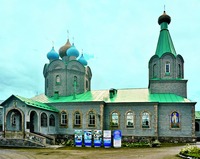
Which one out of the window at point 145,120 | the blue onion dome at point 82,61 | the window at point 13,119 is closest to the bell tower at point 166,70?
the window at point 145,120

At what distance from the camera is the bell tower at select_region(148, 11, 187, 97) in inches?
1171

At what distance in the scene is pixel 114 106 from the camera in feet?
→ 95.0

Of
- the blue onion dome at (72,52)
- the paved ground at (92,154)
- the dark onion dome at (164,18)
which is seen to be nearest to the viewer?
the paved ground at (92,154)

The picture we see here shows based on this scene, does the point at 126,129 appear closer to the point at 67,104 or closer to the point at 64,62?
the point at 67,104

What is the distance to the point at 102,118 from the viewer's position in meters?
28.3

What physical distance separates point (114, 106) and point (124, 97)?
1773 millimetres

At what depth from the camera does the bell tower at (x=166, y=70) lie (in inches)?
1171

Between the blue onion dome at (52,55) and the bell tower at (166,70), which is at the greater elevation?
the blue onion dome at (52,55)

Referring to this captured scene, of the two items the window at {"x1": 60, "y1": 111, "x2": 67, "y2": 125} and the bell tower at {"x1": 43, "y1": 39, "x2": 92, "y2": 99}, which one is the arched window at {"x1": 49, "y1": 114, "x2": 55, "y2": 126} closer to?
the window at {"x1": 60, "y1": 111, "x2": 67, "y2": 125}

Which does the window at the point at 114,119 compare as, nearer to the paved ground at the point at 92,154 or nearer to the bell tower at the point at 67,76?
the bell tower at the point at 67,76

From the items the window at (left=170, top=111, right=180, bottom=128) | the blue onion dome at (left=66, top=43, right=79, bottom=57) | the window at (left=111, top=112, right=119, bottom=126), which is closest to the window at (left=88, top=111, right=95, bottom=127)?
the window at (left=111, top=112, right=119, bottom=126)

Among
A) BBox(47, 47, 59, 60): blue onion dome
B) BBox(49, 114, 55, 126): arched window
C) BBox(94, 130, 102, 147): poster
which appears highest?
BBox(47, 47, 59, 60): blue onion dome

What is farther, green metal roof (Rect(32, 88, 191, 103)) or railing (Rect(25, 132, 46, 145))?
green metal roof (Rect(32, 88, 191, 103))

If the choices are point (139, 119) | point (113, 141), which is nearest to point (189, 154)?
point (113, 141)
